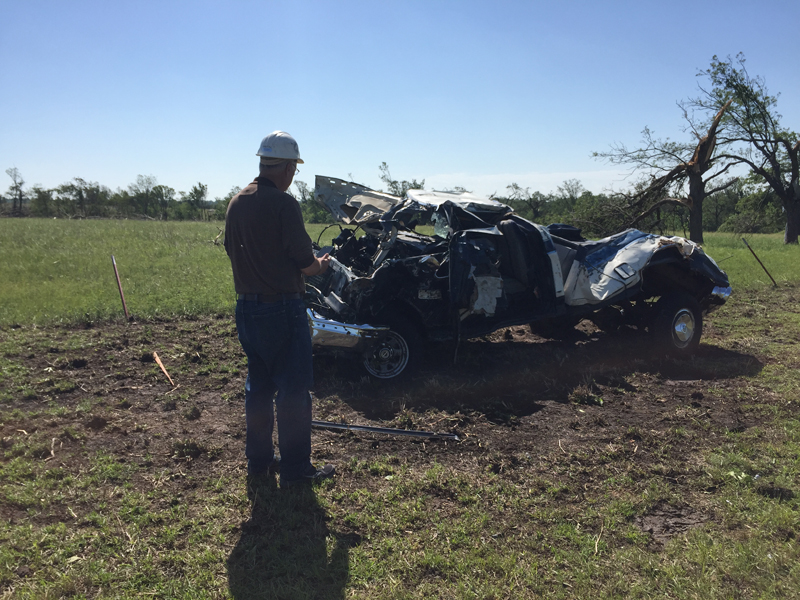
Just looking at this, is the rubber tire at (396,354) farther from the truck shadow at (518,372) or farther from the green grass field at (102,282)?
the green grass field at (102,282)

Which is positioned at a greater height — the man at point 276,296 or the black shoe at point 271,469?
the man at point 276,296

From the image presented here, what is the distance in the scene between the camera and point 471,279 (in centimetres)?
534

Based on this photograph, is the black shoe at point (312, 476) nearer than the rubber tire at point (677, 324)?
Yes

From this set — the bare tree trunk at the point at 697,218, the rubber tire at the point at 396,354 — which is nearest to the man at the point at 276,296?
the rubber tire at the point at 396,354

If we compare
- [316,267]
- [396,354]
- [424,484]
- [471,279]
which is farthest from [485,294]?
[316,267]

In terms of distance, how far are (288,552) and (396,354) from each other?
291 cm

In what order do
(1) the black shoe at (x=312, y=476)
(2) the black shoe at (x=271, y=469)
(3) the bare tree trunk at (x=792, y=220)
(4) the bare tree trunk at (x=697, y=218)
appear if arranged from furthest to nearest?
1. (3) the bare tree trunk at (x=792, y=220)
2. (4) the bare tree trunk at (x=697, y=218)
3. (2) the black shoe at (x=271, y=469)
4. (1) the black shoe at (x=312, y=476)

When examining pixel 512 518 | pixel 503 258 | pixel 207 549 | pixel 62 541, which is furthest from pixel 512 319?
pixel 62 541

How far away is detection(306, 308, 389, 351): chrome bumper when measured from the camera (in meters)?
5.18

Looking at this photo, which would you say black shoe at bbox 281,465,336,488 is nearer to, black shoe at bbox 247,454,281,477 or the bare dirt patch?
the bare dirt patch

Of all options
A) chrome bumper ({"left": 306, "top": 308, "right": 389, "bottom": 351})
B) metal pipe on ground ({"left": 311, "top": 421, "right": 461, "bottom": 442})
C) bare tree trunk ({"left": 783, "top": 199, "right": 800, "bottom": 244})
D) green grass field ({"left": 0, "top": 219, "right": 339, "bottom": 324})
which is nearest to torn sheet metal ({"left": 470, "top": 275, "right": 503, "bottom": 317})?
chrome bumper ({"left": 306, "top": 308, "right": 389, "bottom": 351})

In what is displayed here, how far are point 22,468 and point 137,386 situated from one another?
188 cm

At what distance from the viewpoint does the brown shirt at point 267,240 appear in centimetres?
326

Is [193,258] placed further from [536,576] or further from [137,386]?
[536,576]
